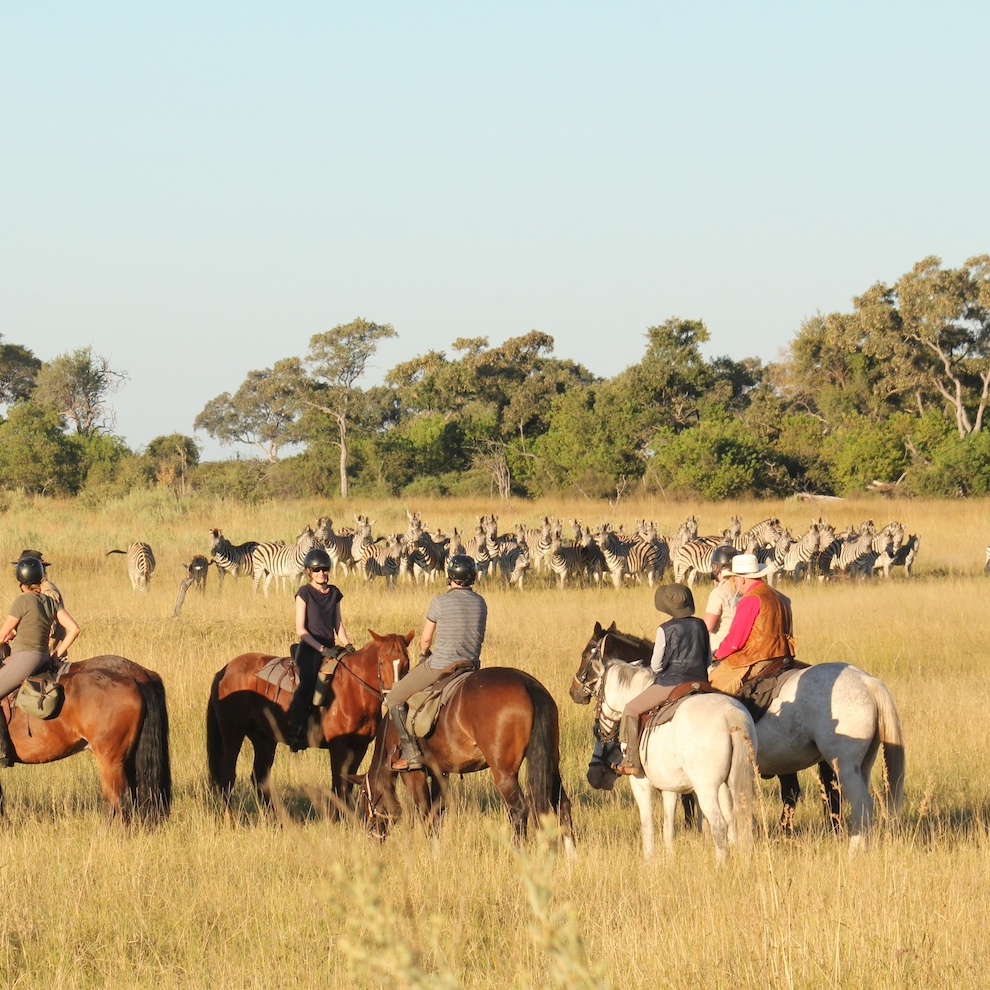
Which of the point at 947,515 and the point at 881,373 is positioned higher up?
the point at 881,373

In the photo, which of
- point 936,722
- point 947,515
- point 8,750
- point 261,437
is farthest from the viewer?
point 261,437

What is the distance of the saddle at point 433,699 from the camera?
8695 mm

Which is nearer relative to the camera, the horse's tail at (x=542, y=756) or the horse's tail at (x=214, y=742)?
the horse's tail at (x=542, y=756)

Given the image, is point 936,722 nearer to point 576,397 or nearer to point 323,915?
point 323,915

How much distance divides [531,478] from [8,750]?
49.2 metres

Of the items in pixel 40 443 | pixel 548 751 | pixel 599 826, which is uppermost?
pixel 40 443

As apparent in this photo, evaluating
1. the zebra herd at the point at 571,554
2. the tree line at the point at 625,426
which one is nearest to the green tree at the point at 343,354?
the tree line at the point at 625,426

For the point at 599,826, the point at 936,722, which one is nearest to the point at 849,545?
the point at 936,722

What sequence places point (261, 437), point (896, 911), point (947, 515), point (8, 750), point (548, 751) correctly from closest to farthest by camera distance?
point (896, 911) < point (548, 751) < point (8, 750) < point (947, 515) < point (261, 437)

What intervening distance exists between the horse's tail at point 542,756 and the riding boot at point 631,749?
18.1 inches

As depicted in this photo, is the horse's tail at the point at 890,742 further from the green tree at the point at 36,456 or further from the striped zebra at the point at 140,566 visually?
the green tree at the point at 36,456

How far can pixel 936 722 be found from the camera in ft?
43.7

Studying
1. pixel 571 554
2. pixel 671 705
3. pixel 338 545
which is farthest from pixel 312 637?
pixel 338 545

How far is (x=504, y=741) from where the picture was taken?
8.45m
